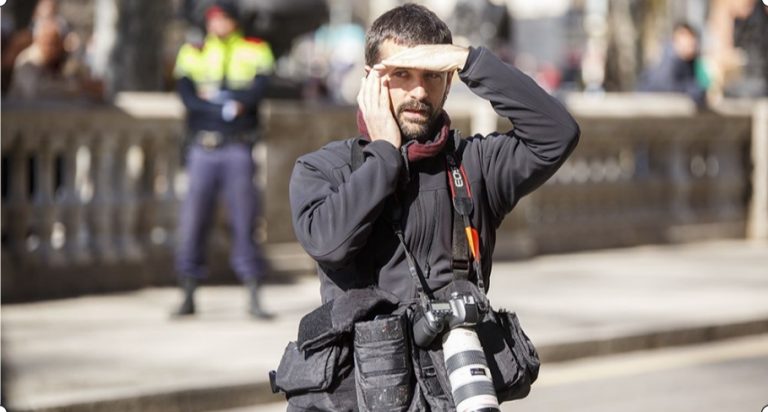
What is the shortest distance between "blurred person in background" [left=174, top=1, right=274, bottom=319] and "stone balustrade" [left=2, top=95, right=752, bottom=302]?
165 centimetres

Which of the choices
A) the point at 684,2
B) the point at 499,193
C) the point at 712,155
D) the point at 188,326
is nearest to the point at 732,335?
the point at 188,326

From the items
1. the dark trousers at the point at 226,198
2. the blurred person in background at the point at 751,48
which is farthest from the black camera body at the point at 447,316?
the blurred person in background at the point at 751,48

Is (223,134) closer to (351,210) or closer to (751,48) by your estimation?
(351,210)

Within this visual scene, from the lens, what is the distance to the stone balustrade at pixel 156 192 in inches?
465

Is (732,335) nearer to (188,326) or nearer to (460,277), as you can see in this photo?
(188,326)

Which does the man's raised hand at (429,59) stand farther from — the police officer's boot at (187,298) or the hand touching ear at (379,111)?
the police officer's boot at (187,298)

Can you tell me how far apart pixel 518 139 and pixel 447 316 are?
0.64 meters

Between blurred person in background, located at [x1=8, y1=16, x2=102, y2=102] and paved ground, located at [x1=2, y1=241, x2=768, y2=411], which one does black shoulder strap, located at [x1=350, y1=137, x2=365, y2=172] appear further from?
blurred person in background, located at [x1=8, y1=16, x2=102, y2=102]

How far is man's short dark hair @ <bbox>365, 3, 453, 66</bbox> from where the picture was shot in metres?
3.95

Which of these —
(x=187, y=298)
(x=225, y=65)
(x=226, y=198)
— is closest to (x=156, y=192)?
(x=187, y=298)

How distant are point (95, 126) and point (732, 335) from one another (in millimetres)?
5029

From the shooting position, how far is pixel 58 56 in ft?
40.8

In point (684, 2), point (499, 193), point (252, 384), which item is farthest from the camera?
point (684, 2)

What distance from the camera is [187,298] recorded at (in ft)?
35.6
